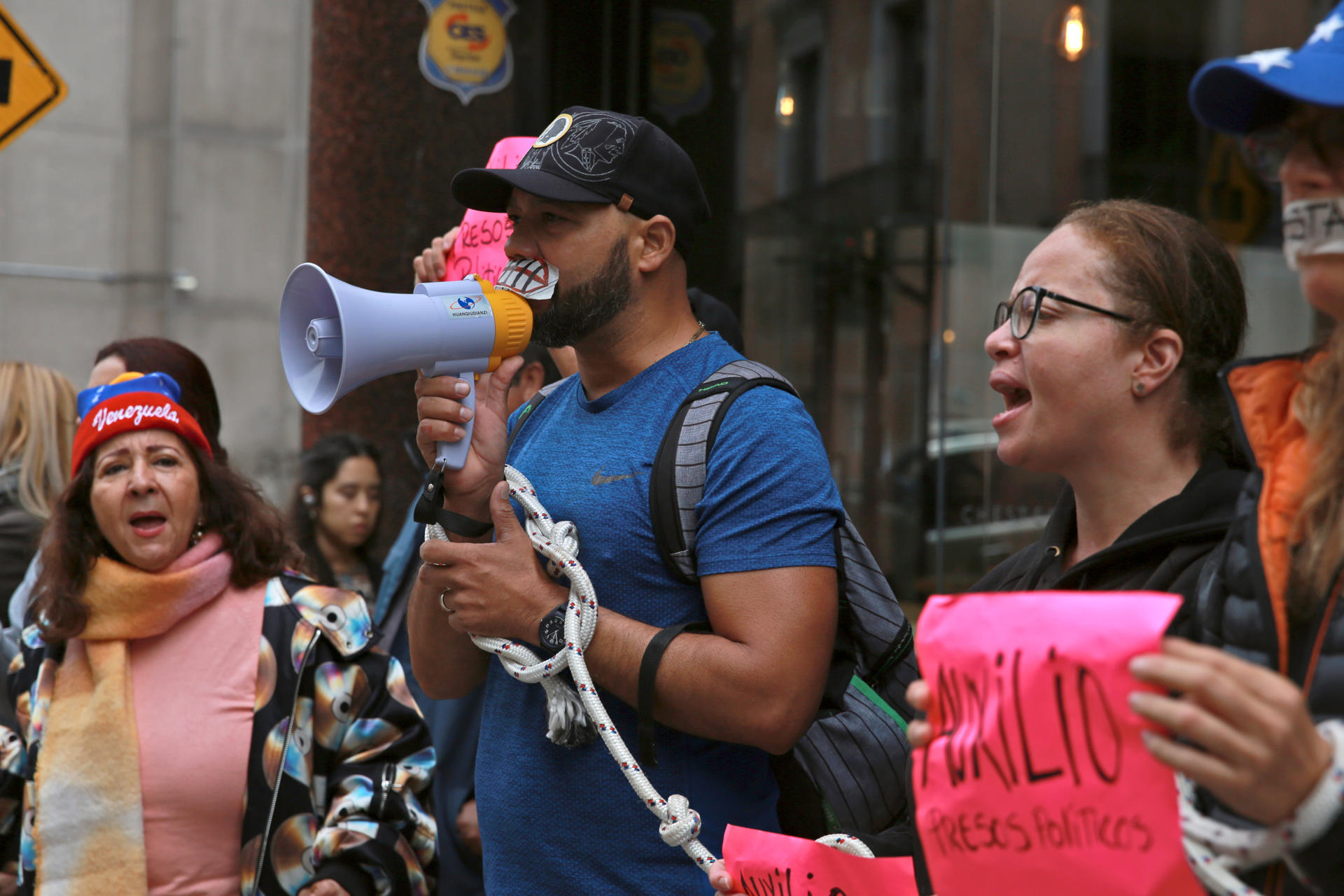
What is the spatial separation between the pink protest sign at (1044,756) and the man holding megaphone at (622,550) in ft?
2.09

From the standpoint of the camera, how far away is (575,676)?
89.8 inches

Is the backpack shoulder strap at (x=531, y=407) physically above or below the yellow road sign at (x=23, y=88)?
below

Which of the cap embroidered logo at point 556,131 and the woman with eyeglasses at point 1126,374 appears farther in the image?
the cap embroidered logo at point 556,131

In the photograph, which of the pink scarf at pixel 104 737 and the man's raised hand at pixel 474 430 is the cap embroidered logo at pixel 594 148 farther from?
the pink scarf at pixel 104 737

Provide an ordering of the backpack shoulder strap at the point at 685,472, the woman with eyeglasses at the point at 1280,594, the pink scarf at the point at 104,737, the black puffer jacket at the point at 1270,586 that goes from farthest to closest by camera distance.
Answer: the pink scarf at the point at 104,737
the backpack shoulder strap at the point at 685,472
the black puffer jacket at the point at 1270,586
the woman with eyeglasses at the point at 1280,594

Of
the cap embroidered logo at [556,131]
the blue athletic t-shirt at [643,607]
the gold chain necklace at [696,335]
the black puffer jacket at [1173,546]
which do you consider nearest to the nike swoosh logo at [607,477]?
the blue athletic t-shirt at [643,607]

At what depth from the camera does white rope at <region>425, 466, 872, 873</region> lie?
224 cm

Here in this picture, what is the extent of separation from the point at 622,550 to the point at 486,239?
0.96 m

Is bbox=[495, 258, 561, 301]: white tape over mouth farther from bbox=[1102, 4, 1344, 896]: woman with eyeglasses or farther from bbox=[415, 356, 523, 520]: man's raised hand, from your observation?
bbox=[1102, 4, 1344, 896]: woman with eyeglasses

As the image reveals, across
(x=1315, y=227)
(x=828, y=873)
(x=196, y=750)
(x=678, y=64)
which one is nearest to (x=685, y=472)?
(x=828, y=873)

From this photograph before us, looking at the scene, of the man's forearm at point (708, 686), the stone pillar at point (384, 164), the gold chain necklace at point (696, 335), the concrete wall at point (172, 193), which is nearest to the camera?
the man's forearm at point (708, 686)

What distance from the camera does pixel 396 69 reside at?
19.1ft

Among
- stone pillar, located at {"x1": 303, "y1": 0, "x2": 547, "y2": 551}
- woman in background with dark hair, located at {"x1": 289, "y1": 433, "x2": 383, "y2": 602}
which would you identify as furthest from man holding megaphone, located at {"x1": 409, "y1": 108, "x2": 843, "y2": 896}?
stone pillar, located at {"x1": 303, "y1": 0, "x2": 547, "y2": 551}

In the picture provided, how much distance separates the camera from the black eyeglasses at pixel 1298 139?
1489 millimetres
